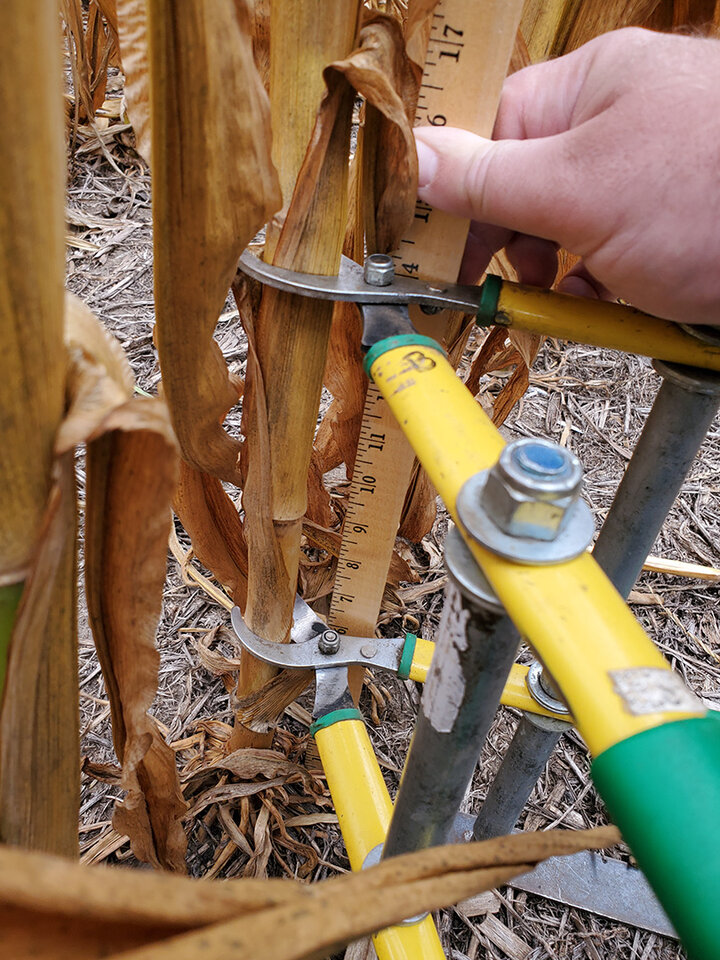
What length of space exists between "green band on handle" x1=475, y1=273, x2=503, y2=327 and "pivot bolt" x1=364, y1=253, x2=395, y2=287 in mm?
74

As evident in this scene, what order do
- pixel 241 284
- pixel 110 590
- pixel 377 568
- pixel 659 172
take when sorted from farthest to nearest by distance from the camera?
pixel 377 568
pixel 241 284
pixel 659 172
pixel 110 590

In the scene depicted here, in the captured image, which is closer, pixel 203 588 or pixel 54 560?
pixel 54 560

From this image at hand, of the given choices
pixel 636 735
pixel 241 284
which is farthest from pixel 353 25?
pixel 636 735

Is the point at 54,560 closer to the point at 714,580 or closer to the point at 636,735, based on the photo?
the point at 636,735

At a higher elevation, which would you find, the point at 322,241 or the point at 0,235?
the point at 0,235

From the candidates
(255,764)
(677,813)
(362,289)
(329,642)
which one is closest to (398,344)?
(362,289)

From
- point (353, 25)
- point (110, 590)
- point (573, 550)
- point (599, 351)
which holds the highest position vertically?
point (353, 25)

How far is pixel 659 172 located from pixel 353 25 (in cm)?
23

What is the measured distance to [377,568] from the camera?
836mm

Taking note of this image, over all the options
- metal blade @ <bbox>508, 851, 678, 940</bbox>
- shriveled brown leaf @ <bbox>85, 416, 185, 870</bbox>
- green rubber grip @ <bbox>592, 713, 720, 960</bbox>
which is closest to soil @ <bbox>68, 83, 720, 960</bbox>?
metal blade @ <bbox>508, 851, 678, 940</bbox>

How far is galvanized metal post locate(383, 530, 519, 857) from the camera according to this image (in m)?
0.35

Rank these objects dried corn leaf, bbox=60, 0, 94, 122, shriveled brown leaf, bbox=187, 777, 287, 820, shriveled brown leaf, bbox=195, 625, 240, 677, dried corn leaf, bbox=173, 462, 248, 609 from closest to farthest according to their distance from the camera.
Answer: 1. dried corn leaf, bbox=173, 462, 248, 609
2. shriveled brown leaf, bbox=187, 777, 287, 820
3. shriveled brown leaf, bbox=195, 625, 240, 677
4. dried corn leaf, bbox=60, 0, 94, 122

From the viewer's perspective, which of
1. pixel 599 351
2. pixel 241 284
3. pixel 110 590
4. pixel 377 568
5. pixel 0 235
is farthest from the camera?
pixel 599 351

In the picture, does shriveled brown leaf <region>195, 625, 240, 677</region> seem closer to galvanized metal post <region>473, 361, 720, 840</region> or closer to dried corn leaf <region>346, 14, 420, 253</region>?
galvanized metal post <region>473, 361, 720, 840</region>
